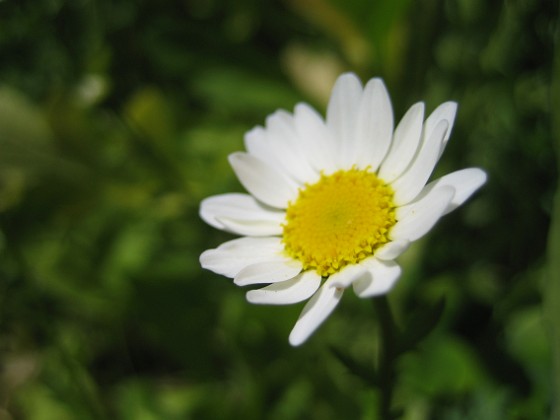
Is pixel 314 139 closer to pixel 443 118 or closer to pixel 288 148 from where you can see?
pixel 288 148

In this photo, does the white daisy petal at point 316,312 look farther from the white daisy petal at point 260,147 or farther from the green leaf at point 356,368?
the white daisy petal at point 260,147

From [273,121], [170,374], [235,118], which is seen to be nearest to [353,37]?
[235,118]

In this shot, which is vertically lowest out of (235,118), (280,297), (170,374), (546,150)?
(280,297)

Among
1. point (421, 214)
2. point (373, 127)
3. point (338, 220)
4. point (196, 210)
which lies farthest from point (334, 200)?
point (196, 210)

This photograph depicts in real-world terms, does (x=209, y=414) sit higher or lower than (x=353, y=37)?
lower

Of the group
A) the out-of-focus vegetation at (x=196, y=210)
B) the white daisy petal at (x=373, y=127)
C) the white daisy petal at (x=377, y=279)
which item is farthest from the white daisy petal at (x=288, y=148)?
the out-of-focus vegetation at (x=196, y=210)

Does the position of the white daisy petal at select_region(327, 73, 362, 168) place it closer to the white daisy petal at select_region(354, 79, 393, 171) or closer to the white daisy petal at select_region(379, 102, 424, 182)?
the white daisy petal at select_region(354, 79, 393, 171)

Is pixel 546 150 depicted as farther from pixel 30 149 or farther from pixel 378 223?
pixel 30 149
